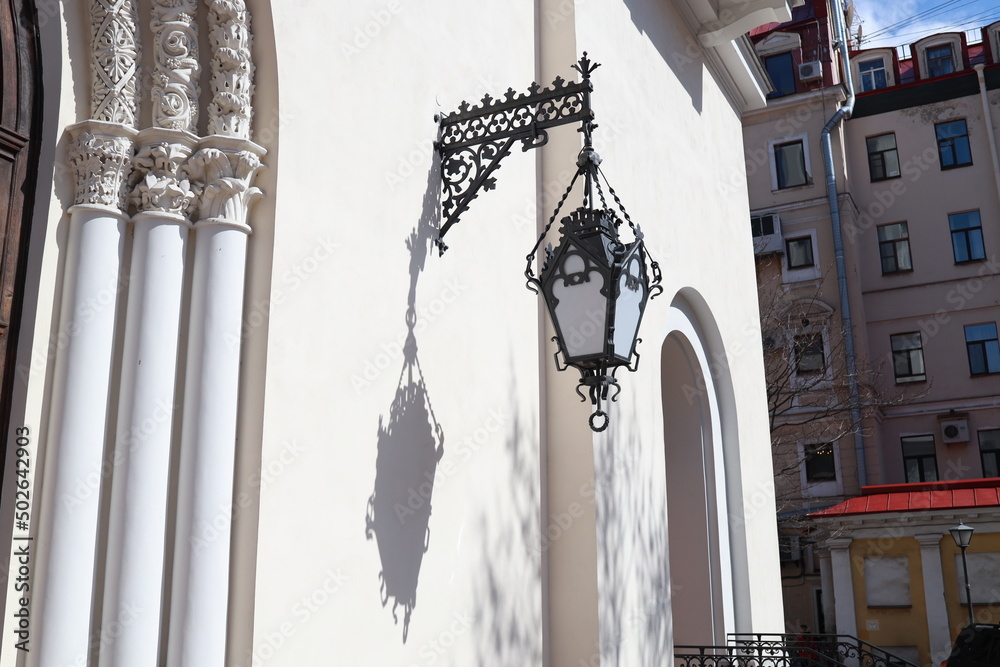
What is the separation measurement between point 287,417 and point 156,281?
690mm

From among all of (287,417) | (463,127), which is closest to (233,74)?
(287,417)

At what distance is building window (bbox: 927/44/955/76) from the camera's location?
2783cm

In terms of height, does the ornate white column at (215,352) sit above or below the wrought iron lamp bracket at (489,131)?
below

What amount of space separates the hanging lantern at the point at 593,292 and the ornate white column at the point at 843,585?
681 inches

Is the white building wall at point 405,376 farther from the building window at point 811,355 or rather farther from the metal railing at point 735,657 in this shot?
the building window at point 811,355

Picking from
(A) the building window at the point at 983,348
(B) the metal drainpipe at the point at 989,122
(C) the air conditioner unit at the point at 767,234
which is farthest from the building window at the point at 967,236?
(C) the air conditioner unit at the point at 767,234

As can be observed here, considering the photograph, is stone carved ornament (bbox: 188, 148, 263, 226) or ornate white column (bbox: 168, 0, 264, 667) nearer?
ornate white column (bbox: 168, 0, 264, 667)

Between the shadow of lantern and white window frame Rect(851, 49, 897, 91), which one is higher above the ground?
white window frame Rect(851, 49, 897, 91)

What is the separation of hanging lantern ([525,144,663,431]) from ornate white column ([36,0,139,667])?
5.99 ft

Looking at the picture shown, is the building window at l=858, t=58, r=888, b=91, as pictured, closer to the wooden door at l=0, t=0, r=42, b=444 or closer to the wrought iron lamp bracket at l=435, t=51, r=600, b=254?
the wrought iron lamp bracket at l=435, t=51, r=600, b=254

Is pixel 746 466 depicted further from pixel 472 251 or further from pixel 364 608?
pixel 364 608

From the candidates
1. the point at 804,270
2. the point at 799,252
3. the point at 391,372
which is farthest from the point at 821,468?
the point at 391,372

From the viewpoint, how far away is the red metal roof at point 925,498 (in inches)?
739

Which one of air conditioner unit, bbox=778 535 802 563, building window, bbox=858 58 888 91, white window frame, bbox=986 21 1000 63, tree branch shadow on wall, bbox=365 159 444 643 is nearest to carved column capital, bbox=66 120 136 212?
tree branch shadow on wall, bbox=365 159 444 643
